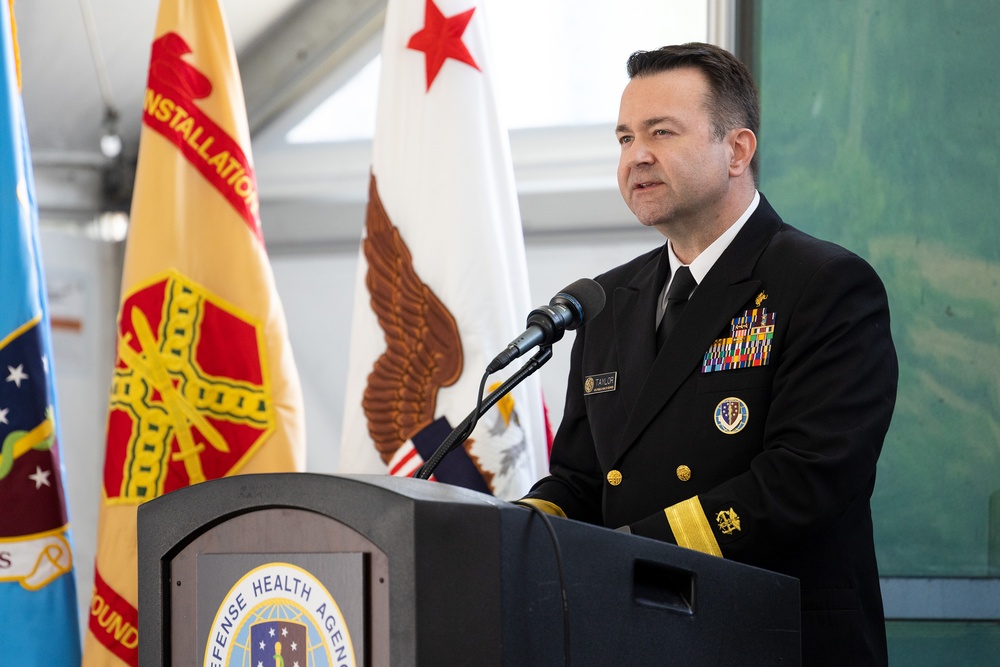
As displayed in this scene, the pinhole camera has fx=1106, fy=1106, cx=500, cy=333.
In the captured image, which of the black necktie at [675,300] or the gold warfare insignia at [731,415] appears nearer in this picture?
the gold warfare insignia at [731,415]

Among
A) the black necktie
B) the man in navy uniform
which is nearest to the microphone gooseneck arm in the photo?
the man in navy uniform

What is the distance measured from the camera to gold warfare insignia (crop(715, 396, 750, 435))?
4.82 feet

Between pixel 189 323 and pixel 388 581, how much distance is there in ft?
5.93

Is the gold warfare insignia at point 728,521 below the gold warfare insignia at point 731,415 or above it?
below

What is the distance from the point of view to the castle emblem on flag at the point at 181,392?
2.45m

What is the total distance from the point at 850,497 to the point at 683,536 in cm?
23

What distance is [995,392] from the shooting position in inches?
91.6

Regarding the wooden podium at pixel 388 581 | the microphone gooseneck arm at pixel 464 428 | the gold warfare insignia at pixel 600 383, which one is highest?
the gold warfare insignia at pixel 600 383

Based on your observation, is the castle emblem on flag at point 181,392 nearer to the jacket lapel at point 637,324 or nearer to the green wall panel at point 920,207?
the jacket lapel at point 637,324

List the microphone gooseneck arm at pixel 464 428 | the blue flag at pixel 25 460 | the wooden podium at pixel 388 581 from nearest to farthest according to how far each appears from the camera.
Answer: the wooden podium at pixel 388 581, the microphone gooseneck arm at pixel 464 428, the blue flag at pixel 25 460

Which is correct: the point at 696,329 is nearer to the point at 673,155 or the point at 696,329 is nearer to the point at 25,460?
the point at 673,155

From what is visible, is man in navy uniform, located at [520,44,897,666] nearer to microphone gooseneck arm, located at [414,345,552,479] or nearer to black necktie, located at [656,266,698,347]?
black necktie, located at [656,266,698,347]

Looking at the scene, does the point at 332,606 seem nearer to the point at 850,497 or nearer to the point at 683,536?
the point at 683,536

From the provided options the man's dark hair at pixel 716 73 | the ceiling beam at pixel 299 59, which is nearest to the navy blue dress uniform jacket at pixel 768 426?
the man's dark hair at pixel 716 73
